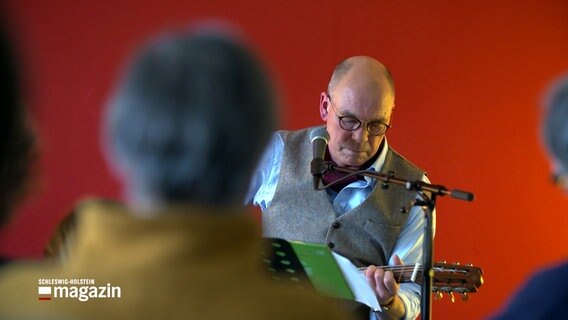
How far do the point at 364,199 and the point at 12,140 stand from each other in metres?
1.61

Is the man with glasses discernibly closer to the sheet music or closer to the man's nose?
the man's nose

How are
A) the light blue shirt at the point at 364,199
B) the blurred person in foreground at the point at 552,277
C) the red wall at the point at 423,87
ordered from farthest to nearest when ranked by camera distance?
the red wall at the point at 423,87
the light blue shirt at the point at 364,199
the blurred person in foreground at the point at 552,277

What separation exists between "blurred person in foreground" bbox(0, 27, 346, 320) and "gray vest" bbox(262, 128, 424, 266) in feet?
5.02

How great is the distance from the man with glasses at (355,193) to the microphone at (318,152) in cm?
8

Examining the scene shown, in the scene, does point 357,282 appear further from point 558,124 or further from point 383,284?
point 558,124

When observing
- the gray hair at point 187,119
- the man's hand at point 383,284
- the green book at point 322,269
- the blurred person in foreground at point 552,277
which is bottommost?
the man's hand at point 383,284

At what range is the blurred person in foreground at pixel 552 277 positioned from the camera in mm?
1346

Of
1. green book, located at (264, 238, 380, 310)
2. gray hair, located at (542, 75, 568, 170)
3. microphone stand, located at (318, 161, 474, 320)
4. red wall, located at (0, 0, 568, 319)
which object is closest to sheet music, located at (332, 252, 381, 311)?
green book, located at (264, 238, 380, 310)

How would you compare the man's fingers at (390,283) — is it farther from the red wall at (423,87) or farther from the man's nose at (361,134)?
the red wall at (423,87)

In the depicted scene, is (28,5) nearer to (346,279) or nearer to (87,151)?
(87,151)

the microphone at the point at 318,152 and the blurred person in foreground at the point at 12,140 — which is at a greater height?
the blurred person in foreground at the point at 12,140

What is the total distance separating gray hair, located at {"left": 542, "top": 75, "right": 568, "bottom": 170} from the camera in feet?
4.45

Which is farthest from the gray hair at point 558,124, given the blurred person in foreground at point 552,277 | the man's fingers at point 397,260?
the man's fingers at point 397,260

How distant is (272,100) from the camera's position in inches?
38.2
